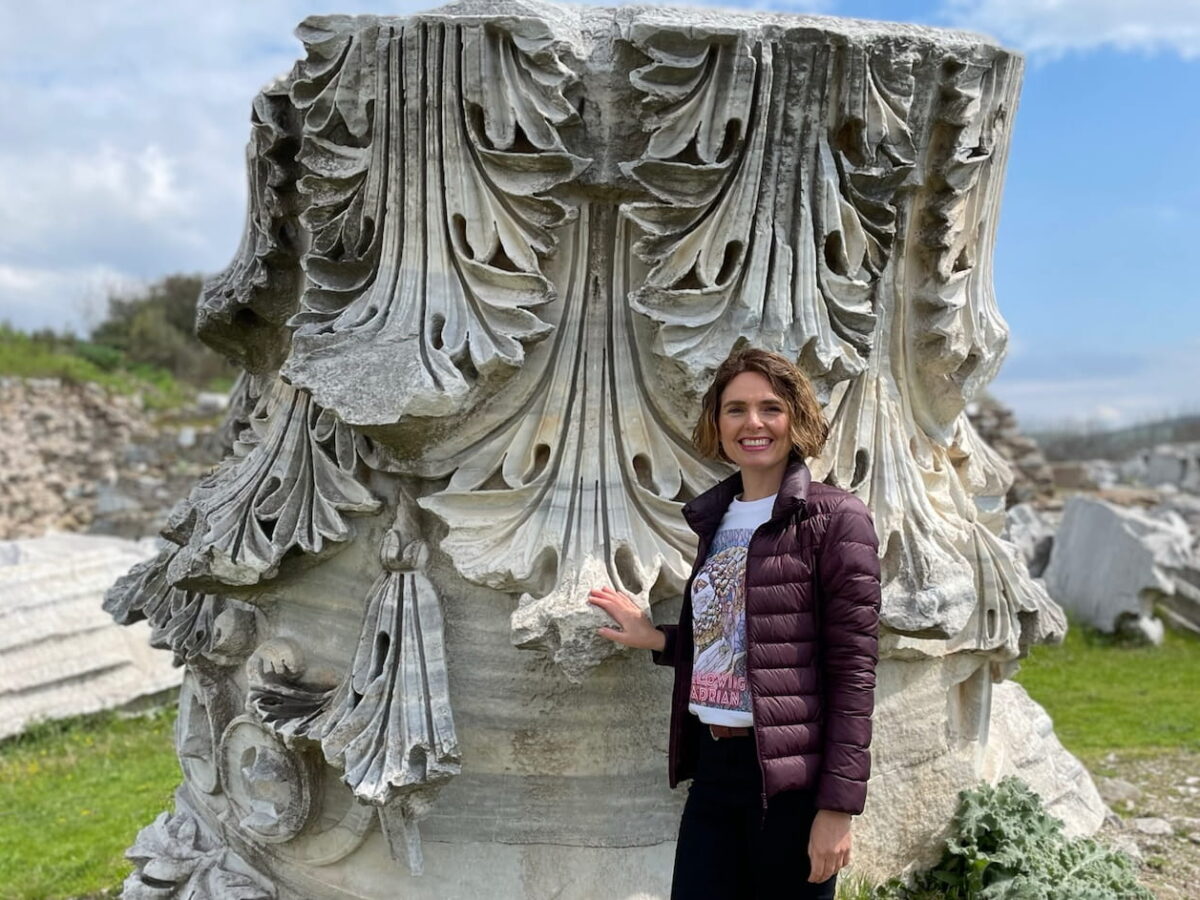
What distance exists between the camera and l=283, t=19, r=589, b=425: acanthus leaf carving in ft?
8.97

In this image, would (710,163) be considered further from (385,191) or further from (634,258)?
(385,191)

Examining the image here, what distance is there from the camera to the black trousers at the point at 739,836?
2.16 meters

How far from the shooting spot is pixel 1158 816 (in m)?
4.45

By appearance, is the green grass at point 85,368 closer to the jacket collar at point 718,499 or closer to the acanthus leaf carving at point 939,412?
the acanthus leaf carving at point 939,412

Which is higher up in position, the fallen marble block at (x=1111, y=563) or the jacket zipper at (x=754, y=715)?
the jacket zipper at (x=754, y=715)

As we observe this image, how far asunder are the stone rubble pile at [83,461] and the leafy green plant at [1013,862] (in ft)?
38.6

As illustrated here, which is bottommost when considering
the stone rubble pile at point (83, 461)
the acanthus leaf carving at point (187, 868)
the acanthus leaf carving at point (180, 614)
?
the stone rubble pile at point (83, 461)

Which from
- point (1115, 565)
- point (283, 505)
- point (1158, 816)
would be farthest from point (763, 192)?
point (1115, 565)

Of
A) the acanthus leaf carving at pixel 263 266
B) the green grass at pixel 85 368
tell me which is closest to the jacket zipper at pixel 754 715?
the acanthus leaf carving at pixel 263 266

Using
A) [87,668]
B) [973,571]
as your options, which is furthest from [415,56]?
[87,668]

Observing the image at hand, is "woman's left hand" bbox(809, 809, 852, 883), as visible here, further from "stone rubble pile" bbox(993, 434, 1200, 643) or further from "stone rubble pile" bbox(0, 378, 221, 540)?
"stone rubble pile" bbox(0, 378, 221, 540)

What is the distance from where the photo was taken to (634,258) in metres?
2.89

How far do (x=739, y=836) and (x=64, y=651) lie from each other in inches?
233

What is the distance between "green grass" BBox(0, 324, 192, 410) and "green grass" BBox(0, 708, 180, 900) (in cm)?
1115
